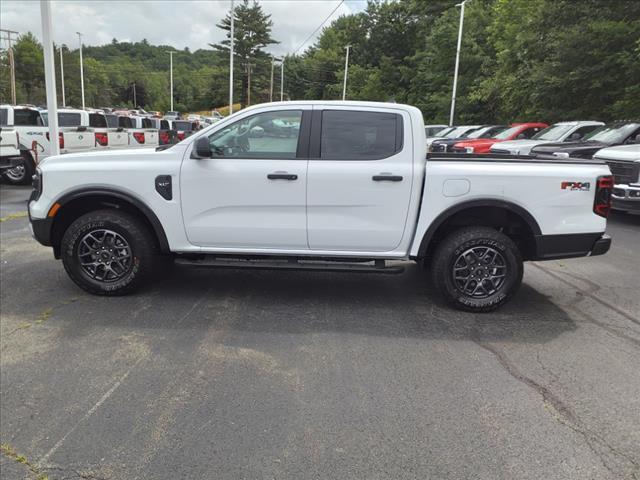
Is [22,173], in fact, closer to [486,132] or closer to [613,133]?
[613,133]

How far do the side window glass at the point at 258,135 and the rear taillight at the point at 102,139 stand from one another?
12.3m

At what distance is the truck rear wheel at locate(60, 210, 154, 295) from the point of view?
5145 millimetres

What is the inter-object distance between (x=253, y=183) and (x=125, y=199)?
1234mm

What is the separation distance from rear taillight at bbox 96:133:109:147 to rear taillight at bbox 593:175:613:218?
1442cm

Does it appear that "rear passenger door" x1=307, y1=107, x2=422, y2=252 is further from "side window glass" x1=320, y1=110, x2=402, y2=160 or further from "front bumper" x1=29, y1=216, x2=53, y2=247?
"front bumper" x1=29, y1=216, x2=53, y2=247

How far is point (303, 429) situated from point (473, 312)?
8.28ft

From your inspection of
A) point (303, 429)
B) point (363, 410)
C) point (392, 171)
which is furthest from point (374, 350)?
point (392, 171)

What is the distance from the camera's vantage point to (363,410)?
3.30m

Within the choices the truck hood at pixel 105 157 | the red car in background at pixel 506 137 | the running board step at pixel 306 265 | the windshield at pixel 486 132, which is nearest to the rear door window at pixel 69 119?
the red car in background at pixel 506 137

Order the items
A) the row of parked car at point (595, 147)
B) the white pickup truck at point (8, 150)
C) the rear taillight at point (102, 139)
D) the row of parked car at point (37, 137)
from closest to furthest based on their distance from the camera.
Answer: the row of parked car at point (595, 147) → the white pickup truck at point (8, 150) → the row of parked car at point (37, 137) → the rear taillight at point (102, 139)

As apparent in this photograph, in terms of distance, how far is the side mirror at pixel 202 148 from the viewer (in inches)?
189

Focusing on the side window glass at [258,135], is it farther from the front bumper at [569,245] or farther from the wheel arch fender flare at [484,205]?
the front bumper at [569,245]

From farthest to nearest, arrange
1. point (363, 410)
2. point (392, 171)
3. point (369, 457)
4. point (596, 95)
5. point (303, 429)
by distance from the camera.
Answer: point (596, 95) < point (392, 171) < point (363, 410) < point (303, 429) < point (369, 457)

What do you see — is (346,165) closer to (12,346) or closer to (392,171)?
(392,171)
